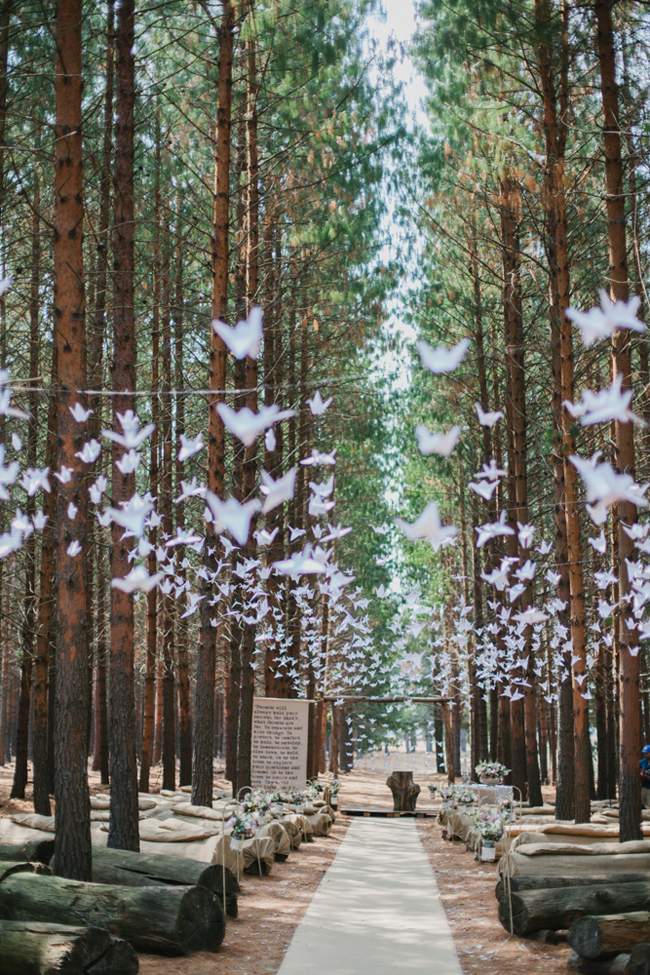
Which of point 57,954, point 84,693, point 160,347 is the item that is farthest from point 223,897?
point 160,347

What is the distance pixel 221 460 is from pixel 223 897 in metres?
5.13

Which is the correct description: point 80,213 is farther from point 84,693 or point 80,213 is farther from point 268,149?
point 268,149

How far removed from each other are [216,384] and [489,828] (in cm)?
721

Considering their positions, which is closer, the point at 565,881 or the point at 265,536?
the point at 265,536

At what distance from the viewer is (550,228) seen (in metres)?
12.0

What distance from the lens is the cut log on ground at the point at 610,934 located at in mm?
6266

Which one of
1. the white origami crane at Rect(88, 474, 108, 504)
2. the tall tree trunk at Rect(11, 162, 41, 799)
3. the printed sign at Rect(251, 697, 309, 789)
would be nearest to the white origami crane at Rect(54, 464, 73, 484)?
the white origami crane at Rect(88, 474, 108, 504)

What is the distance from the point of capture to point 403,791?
23.0 m

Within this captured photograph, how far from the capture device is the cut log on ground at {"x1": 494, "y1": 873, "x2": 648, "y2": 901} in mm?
7434

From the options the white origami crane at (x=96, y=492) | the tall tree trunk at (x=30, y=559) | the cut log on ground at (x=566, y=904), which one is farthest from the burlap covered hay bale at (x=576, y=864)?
the tall tree trunk at (x=30, y=559)

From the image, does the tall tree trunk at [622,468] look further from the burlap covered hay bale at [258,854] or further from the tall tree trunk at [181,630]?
the tall tree trunk at [181,630]

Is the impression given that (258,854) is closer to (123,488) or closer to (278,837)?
(278,837)

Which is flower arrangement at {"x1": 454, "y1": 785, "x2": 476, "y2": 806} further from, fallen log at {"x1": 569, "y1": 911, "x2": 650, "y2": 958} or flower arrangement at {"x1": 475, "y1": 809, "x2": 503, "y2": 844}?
fallen log at {"x1": 569, "y1": 911, "x2": 650, "y2": 958}

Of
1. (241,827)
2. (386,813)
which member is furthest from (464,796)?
(241,827)
